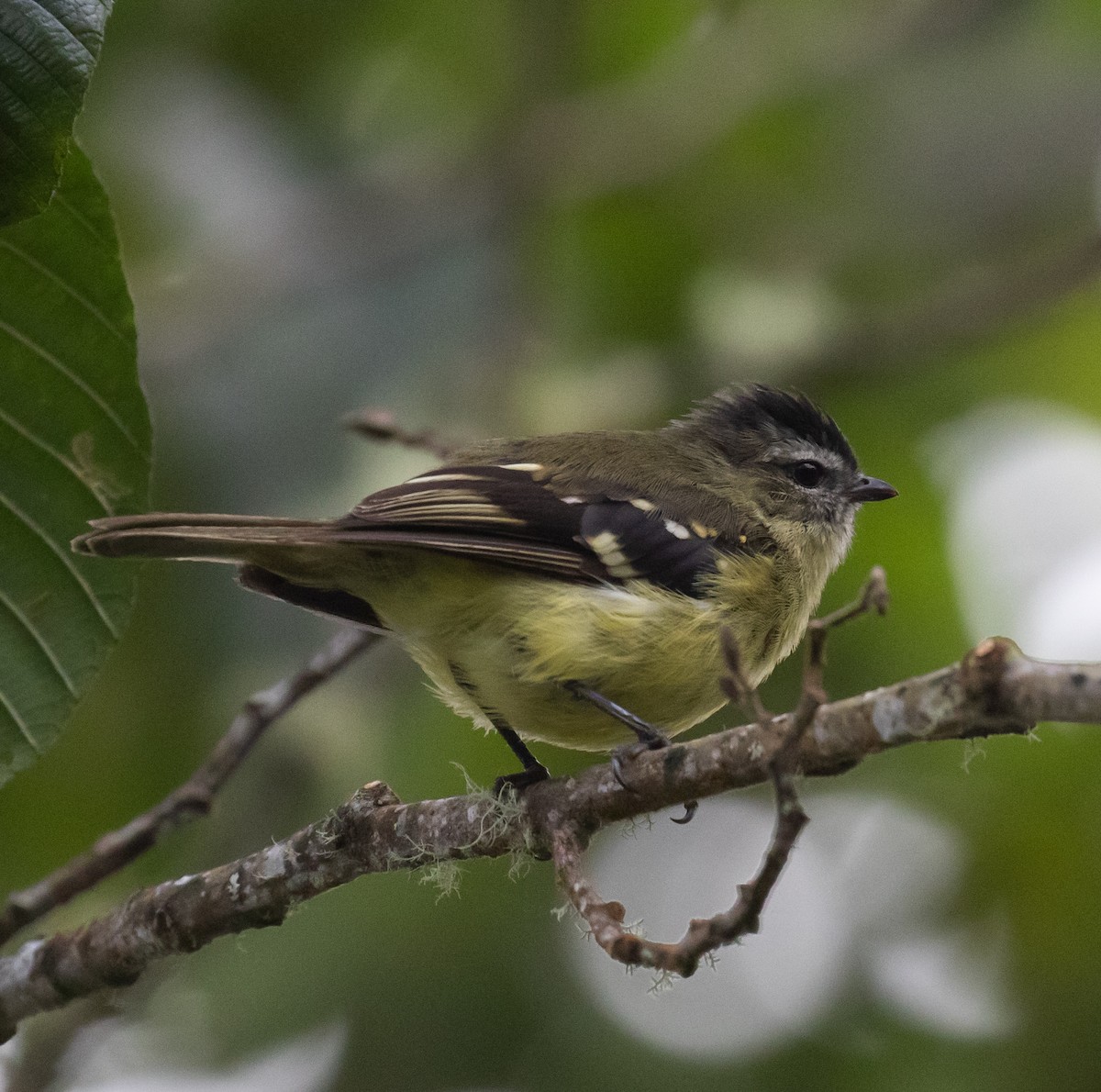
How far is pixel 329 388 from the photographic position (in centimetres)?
550

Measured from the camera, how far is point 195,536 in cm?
345

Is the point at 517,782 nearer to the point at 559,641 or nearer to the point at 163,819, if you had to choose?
the point at 559,641

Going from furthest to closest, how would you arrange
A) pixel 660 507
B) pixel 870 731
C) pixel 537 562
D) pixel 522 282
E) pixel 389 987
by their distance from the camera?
pixel 522 282, pixel 389 987, pixel 660 507, pixel 537 562, pixel 870 731

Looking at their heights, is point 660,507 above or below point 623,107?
below

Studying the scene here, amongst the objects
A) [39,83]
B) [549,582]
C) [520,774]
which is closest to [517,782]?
[520,774]

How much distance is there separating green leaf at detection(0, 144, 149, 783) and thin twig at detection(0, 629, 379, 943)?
0.50 meters

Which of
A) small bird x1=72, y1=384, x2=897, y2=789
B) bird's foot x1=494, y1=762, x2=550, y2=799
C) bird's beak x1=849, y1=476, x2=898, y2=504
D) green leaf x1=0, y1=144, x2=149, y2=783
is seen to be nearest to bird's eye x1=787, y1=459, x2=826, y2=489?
bird's beak x1=849, y1=476, x2=898, y2=504

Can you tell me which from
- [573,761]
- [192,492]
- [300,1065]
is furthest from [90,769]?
[573,761]

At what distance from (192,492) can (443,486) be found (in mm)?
1735

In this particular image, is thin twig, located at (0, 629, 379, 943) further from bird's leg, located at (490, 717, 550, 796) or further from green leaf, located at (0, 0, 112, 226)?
green leaf, located at (0, 0, 112, 226)

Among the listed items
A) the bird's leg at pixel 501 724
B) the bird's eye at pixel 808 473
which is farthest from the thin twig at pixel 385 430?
the bird's eye at pixel 808 473

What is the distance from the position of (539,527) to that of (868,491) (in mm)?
1537

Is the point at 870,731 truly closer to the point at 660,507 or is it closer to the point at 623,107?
the point at 660,507


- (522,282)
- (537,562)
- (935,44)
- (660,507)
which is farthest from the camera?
(935,44)
